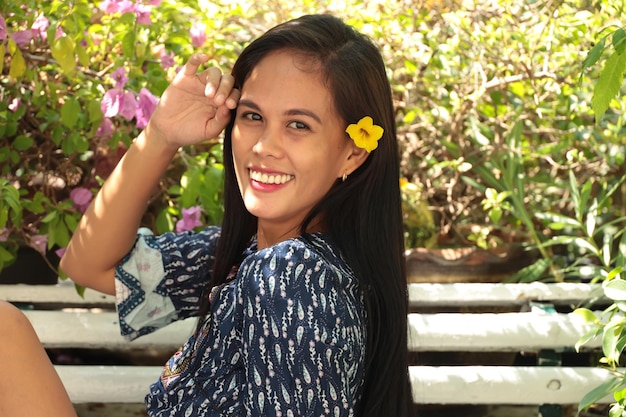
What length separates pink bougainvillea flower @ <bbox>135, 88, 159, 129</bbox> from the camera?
2.42 metres

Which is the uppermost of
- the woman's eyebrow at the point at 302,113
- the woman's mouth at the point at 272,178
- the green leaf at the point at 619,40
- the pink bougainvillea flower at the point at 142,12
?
the pink bougainvillea flower at the point at 142,12

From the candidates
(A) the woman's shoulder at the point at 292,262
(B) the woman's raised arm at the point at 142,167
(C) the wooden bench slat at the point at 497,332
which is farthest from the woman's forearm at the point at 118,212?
(C) the wooden bench slat at the point at 497,332

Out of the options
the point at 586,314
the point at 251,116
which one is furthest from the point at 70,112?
the point at 586,314

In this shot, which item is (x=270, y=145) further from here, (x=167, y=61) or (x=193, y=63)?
(x=167, y=61)

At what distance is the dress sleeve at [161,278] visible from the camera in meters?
2.22

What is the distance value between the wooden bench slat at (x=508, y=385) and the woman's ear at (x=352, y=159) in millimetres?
698

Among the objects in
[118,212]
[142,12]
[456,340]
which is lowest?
[456,340]

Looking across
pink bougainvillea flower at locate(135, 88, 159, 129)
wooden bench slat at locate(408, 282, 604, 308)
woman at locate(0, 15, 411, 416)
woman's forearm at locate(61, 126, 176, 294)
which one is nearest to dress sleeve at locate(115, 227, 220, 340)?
woman's forearm at locate(61, 126, 176, 294)

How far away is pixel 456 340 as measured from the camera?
2.48m

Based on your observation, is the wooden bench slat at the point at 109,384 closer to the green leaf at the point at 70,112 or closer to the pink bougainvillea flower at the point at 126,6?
the green leaf at the point at 70,112

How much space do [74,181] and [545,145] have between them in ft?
4.73

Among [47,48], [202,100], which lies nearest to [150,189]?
[202,100]

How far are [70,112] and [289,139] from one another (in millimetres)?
811

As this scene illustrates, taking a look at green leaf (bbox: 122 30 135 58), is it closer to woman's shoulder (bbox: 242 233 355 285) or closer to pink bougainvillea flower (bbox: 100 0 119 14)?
pink bougainvillea flower (bbox: 100 0 119 14)
